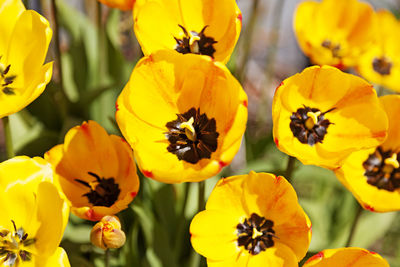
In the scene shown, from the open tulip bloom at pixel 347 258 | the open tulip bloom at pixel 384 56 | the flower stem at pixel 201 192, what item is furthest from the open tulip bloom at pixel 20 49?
the open tulip bloom at pixel 384 56

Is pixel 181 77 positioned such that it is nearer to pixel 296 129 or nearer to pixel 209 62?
pixel 209 62

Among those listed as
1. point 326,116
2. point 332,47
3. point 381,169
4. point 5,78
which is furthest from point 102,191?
point 332,47

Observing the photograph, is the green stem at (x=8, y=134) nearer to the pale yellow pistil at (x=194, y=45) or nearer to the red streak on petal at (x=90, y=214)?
the red streak on petal at (x=90, y=214)

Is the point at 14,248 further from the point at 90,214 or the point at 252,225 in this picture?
the point at 252,225

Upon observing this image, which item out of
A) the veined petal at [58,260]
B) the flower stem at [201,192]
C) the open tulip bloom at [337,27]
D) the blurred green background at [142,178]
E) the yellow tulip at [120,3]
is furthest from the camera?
Result: the open tulip bloom at [337,27]

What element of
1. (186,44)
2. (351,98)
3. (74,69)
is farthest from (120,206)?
(74,69)
